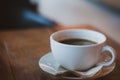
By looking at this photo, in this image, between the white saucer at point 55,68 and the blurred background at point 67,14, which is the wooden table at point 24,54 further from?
the blurred background at point 67,14

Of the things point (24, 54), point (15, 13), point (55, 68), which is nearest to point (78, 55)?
point (55, 68)

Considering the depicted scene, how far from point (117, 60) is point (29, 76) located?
10.6 inches

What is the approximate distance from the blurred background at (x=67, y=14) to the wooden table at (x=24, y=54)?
835 millimetres

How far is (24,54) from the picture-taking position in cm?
76

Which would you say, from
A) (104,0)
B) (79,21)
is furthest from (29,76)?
(79,21)

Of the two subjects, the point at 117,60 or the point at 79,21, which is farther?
the point at 79,21

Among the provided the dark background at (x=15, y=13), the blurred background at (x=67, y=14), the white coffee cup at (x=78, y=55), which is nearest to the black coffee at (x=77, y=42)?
the white coffee cup at (x=78, y=55)

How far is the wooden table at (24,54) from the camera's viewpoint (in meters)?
0.62

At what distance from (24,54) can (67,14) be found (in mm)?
1749

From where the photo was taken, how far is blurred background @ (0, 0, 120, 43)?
1.89 meters

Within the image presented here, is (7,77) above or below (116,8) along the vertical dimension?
above

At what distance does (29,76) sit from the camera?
2.01 feet

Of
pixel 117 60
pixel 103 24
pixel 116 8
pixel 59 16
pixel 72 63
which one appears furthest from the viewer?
pixel 59 16

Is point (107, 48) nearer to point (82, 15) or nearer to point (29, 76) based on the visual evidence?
point (29, 76)
